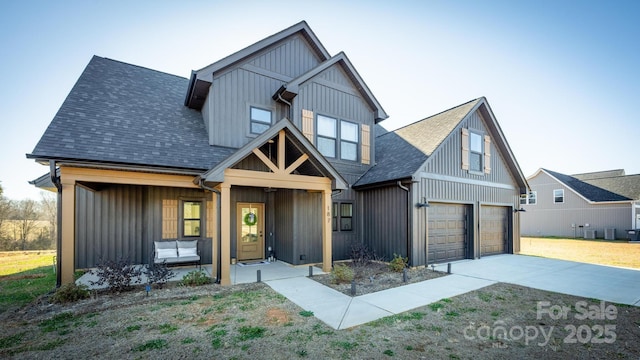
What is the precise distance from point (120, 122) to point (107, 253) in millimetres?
4211

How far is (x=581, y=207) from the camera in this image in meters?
23.5

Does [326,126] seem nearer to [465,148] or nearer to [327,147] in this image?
[327,147]

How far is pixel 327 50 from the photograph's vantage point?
38.4 feet

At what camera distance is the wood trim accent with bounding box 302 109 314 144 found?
10.4 metres

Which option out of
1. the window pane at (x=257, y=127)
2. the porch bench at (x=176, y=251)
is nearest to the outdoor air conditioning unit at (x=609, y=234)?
the window pane at (x=257, y=127)

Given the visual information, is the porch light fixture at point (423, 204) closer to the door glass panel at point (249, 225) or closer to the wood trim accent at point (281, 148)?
the wood trim accent at point (281, 148)

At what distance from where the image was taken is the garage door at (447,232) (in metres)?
10.5

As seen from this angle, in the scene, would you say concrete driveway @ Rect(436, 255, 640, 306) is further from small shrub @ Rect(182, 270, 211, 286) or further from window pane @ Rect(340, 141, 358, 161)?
small shrub @ Rect(182, 270, 211, 286)

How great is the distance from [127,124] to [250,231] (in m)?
5.20

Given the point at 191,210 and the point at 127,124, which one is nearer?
the point at 127,124

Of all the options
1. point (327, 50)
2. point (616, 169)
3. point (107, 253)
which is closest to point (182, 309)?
point (107, 253)

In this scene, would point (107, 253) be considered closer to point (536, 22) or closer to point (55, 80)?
point (55, 80)

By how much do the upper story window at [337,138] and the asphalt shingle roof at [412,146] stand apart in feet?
4.01

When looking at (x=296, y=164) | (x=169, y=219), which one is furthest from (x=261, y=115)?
(x=169, y=219)
